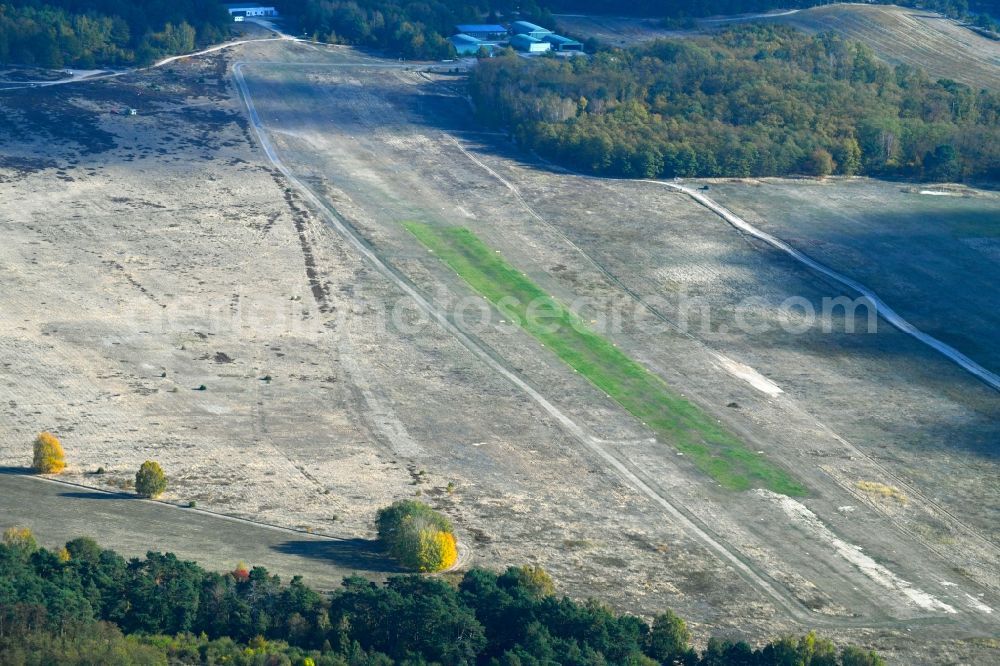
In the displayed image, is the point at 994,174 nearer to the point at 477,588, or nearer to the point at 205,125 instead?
the point at 205,125

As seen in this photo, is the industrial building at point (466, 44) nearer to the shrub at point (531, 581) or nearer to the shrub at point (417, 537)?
the shrub at point (417, 537)

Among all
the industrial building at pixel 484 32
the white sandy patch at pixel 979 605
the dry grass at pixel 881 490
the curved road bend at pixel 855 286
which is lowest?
the white sandy patch at pixel 979 605

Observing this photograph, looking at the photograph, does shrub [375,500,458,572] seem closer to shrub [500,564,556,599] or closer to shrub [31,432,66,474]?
shrub [500,564,556,599]

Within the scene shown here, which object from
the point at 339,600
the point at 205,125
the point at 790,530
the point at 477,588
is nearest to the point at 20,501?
the point at 339,600

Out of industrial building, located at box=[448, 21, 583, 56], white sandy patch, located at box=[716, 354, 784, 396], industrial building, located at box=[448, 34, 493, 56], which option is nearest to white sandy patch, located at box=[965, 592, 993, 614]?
white sandy patch, located at box=[716, 354, 784, 396]

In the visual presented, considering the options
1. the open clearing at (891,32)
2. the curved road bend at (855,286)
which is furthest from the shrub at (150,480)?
the open clearing at (891,32)
